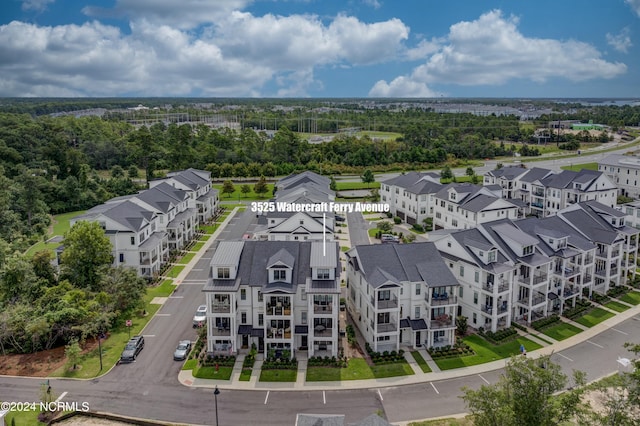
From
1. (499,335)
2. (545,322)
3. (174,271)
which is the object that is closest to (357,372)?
(499,335)

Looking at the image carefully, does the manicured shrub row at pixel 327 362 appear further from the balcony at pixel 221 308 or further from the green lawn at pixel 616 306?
→ the green lawn at pixel 616 306

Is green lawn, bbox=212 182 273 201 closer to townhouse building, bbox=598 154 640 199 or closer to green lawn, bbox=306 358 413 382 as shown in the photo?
townhouse building, bbox=598 154 640 199

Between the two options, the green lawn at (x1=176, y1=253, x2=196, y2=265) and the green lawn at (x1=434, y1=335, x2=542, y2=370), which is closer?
the green lawn at (x1=434, y1=335, x2=542, y2=370)

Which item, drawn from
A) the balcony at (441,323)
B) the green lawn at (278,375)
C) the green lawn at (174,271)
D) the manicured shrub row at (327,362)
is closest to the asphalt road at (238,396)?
the green lawn at (278,375)

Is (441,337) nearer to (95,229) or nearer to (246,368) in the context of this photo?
(246,368)

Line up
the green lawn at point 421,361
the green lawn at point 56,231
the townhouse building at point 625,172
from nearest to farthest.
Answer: the green lawn at point 421,361, the green lawn at point 56,231, the townhouse building at point 625,172

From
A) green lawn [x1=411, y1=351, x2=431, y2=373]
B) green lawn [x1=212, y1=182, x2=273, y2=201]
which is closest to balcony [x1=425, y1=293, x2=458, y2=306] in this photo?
green lawn [x1=411, y1=351, x2=431, y2=373]
